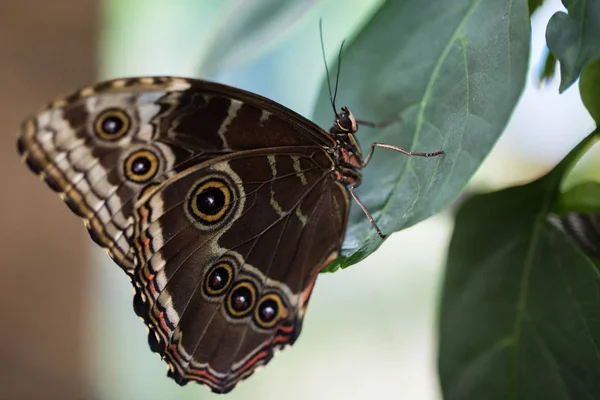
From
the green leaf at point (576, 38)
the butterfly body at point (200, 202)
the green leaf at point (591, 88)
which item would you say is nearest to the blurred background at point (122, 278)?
the butterfly body at point (200, 202)

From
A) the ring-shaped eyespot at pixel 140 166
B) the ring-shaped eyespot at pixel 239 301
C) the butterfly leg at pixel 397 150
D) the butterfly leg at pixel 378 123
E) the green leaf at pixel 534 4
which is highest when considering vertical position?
the ring-shaped eyespot at pixel 140 166

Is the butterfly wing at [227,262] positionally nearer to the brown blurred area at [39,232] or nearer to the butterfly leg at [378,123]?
the butterfly leg at [378,123]

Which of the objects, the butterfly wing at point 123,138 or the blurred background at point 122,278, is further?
the blurred background at point 122,278

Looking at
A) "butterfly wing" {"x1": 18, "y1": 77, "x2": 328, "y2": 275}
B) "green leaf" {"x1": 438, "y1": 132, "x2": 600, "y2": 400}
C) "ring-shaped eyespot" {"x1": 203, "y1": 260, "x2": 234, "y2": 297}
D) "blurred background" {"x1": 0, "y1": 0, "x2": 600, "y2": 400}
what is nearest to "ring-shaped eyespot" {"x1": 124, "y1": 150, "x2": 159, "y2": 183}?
"butterfly wing" {"x1": 18, "y1": 77, "x2": 328, "y2": 275}

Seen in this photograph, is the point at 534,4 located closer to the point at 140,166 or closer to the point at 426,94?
the point at 426,94

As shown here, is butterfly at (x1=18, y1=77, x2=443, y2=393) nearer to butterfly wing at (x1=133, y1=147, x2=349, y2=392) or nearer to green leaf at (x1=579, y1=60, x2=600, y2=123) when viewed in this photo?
butterfly wing at (x1=133, y1=147, x2=349, y2=392)

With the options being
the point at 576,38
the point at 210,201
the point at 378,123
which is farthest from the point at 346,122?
the point at 576,38

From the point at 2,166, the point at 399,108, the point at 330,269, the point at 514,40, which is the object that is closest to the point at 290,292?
the point at 330,269
